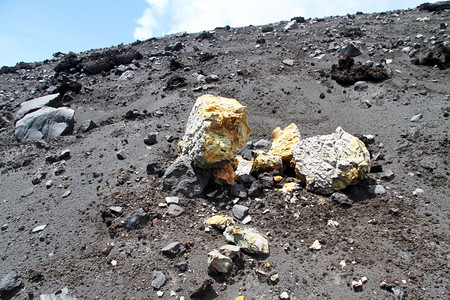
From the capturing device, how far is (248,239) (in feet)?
12.4

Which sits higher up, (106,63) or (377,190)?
(106,63)

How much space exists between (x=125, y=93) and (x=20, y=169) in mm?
4891

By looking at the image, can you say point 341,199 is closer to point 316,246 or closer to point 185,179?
point 316,246

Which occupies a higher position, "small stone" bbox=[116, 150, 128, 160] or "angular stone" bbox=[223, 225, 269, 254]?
"small stone" bbox=[116, 150, 128, 160]

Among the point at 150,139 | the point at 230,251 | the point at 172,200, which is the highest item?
the point at 150,139

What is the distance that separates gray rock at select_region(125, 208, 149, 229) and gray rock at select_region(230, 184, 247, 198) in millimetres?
1462

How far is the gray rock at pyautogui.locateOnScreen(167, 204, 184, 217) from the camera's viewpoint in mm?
4404

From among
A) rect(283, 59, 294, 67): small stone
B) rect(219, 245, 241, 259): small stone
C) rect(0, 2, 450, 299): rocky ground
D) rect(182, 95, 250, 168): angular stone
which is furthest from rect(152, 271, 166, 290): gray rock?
rect(283, 59, 294, 67): small stone

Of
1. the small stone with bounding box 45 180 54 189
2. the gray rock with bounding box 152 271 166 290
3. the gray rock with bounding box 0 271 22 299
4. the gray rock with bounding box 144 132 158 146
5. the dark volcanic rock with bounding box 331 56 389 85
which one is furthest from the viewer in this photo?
the dark volcanic rock with bounding box 331 56 389 85

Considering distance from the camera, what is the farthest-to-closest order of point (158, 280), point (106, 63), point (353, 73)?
point (106, 63)
point (353, 73)
point (158, 280)

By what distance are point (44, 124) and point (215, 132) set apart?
19.1ft

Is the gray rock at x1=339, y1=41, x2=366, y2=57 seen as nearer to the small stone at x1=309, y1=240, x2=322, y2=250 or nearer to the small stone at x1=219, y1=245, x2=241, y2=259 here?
the small stone at x1=309, y1=240, x2=322, y2=250

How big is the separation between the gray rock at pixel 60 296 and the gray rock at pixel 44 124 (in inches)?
204

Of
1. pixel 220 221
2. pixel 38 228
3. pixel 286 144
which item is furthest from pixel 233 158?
pixel 38 228
